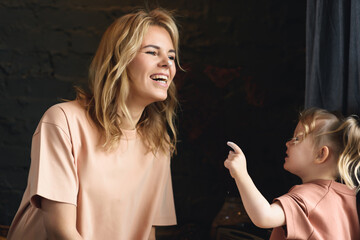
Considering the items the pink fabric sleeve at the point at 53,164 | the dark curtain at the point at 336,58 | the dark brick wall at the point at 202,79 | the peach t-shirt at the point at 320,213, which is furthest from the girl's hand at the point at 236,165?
the dark brick wall at the point at 202,79

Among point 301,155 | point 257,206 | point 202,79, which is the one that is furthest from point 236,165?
point 202,79

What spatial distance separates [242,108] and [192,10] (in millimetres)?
668

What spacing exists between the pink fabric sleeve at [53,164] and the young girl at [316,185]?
1.82 feet

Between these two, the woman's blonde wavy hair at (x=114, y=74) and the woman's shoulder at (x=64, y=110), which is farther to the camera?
A: the woman's blonde wavy hair at (x=114, y=74)

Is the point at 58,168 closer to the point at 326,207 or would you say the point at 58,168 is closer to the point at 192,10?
the point at 326,207

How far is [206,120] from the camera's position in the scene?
2.49m

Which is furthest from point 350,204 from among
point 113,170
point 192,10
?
point 192,10

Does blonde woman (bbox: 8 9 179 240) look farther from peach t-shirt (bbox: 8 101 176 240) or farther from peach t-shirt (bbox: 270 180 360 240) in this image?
peach t-shirt (bbox: 270 180 360 240)

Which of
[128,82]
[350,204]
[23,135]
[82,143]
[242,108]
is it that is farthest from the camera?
[23,135]

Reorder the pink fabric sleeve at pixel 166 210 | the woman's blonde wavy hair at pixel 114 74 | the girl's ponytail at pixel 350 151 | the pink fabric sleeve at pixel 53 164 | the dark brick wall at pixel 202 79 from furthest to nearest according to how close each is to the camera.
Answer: the dark brick wall at pixel 202 79 → the pink fabric sleeve at pixel 166 210 → the woman's blonde wavy hair at pixel 114 74 → the pink fabric sleeve at pixel 53 164 → the girl's ponytail at pixel 350 151

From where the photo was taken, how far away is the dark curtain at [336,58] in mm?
1470

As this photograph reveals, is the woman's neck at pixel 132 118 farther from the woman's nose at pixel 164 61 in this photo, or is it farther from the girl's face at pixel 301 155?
the girl's face at pixel 301 155

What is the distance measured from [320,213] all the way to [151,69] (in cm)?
82

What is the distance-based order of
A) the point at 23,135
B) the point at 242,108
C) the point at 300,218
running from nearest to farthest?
the point at 300,218 < the point at 242,108 < the point at 23,135
